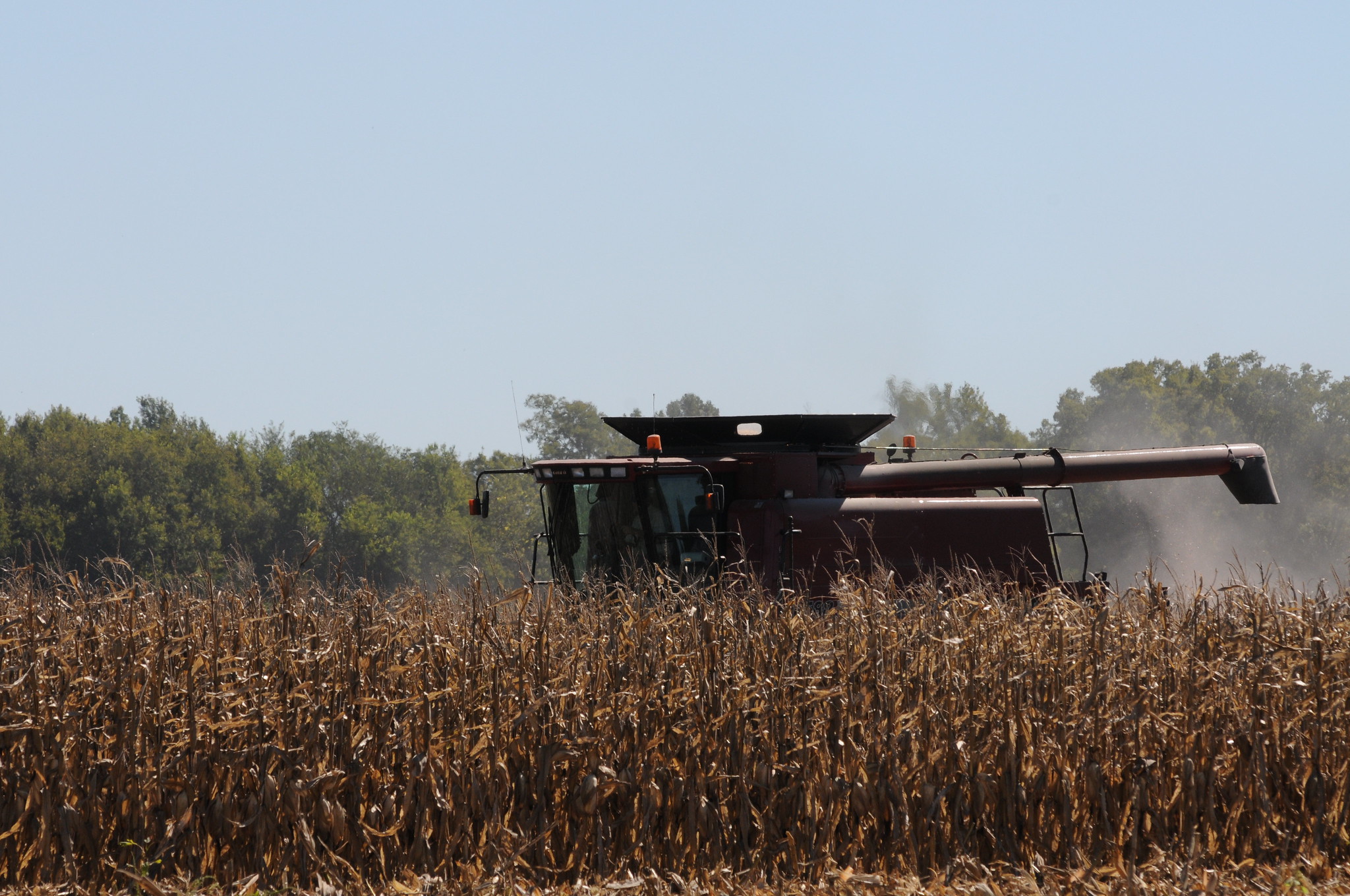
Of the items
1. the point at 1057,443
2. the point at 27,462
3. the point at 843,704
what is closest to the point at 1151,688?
the point at 843,704

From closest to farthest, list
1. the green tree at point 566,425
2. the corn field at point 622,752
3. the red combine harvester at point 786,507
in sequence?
the corn field at point 622,752 < the red combine harvester at point 786,507 < the green tree at point 566,425

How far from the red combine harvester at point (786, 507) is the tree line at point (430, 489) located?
3708 cm

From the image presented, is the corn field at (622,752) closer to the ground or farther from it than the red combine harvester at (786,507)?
closer to the ground

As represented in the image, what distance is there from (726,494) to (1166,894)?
15.0ft

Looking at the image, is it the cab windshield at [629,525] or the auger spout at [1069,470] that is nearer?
the cab windshield at [629,525]

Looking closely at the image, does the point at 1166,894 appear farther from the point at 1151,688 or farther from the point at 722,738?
the point at 722,738

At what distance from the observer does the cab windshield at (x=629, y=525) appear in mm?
8086

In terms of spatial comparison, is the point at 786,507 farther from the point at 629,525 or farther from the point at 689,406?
the point at 689,406

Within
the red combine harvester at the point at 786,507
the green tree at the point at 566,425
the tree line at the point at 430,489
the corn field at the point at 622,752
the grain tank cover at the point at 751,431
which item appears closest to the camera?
the corn field at the point at 622,752

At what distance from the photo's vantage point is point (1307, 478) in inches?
2231

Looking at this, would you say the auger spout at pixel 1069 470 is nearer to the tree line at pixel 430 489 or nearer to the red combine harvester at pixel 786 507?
the red combine harvester at pixel 786 507

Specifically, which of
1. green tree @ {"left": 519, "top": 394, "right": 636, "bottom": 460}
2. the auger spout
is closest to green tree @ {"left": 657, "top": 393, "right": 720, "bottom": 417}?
green tree @ {"left": 519, "top": 394, "right": 636, "bottom": 460}

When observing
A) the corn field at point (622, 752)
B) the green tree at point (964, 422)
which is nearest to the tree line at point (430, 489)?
the green tree at point (964, 422)

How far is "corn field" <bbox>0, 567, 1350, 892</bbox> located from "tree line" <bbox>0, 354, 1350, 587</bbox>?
134 feet
